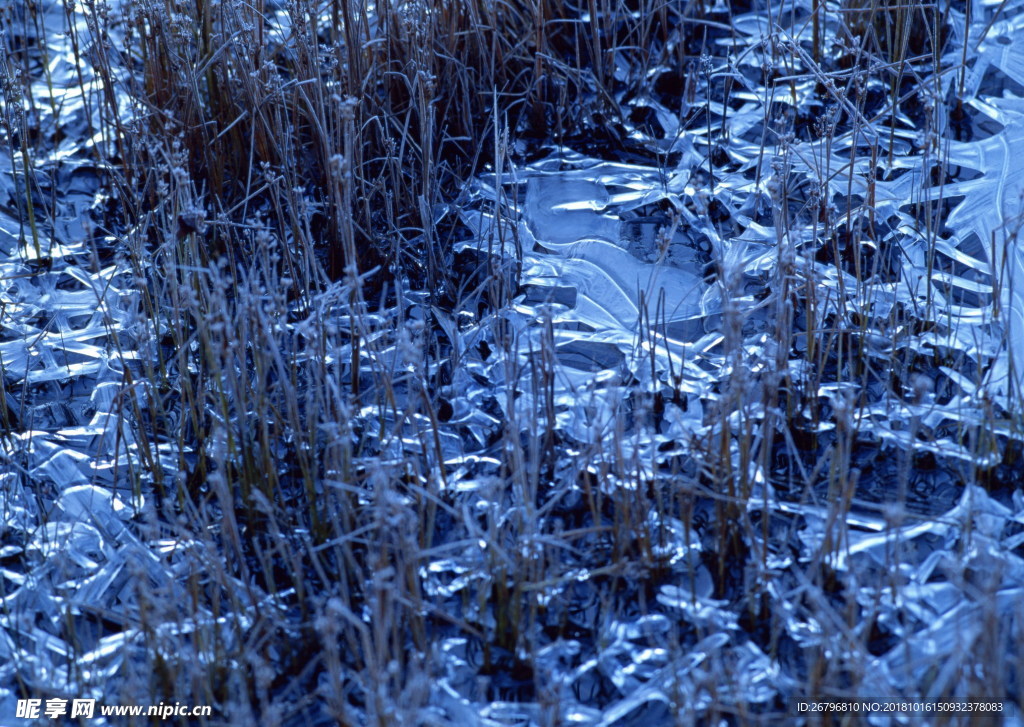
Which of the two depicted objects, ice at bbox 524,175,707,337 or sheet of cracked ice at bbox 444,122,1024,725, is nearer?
sheet of cracked ice at bbox 444,122,1024,725

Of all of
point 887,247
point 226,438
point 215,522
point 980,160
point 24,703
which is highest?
point 980,160

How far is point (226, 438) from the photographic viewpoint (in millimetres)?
2010

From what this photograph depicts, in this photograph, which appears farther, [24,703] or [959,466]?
[959,466]

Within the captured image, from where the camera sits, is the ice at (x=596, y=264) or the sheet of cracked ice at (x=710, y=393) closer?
the sheet of cracked ice at (x=710, y=393)

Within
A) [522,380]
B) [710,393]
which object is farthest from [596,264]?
[710,393]

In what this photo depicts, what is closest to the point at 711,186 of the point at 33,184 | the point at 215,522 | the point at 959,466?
the point at 959,466

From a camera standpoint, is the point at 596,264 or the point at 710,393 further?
the point at 596,264

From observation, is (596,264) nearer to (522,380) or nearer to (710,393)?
(522,380)

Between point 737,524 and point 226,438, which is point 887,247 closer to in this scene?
point 737,524

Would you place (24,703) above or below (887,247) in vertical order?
below

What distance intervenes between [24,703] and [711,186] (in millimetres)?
1978

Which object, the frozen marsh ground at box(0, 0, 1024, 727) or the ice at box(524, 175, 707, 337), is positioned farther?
the ice at box(524, 175, 707, 337)

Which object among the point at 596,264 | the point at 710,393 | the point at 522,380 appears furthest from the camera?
the point at 596,264

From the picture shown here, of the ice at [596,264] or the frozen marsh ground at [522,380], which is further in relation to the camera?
the ice at [596,264]
